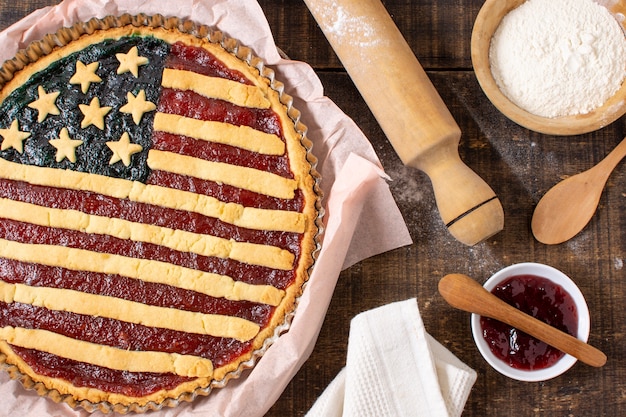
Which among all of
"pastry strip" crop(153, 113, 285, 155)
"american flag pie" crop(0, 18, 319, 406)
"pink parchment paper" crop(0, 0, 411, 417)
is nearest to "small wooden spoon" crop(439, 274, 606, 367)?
"pink parchment paper" crop(0, 0, 411, 417)

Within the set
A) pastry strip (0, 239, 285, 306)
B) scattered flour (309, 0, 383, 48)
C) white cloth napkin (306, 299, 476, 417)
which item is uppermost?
scattered flour (309, 0, 383, 48)

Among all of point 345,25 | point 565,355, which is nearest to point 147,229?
point 345,25

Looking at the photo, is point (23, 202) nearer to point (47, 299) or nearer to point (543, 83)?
point (47, 299)

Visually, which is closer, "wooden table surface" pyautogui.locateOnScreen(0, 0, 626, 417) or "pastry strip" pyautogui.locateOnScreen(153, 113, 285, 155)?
"pastry strip" pyautogui.locateOnScreen(153, 113, 285, 155)

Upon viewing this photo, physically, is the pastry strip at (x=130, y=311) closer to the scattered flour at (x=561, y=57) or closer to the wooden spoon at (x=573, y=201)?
the wooden spoon at (x=573, y=201)

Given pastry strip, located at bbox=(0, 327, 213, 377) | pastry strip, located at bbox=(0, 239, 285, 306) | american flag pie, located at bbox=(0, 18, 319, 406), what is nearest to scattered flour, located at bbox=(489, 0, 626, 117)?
american flag pie, located at bbox=(0, 18, 319, 406)

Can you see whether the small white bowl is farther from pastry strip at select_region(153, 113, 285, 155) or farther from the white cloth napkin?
pastry strip at select_region(153, 113, 285, 155)

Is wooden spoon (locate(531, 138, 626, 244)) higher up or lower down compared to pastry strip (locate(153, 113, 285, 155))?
lower down
